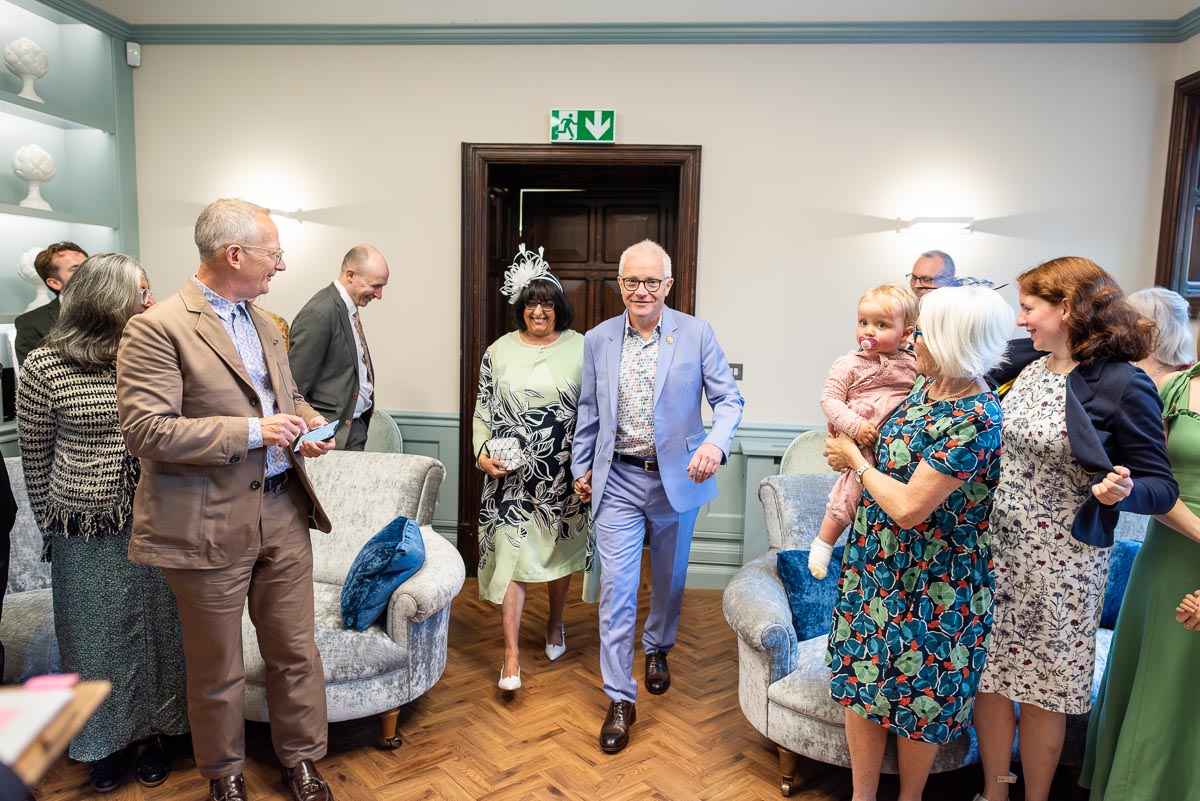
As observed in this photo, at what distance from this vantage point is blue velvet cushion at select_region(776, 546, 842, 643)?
8.82 ft

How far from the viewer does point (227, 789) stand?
228 centimetres

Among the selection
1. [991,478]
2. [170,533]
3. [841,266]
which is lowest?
[170,533]

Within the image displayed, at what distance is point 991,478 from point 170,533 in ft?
6.62

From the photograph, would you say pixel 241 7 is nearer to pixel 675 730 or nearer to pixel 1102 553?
pixel 675 730

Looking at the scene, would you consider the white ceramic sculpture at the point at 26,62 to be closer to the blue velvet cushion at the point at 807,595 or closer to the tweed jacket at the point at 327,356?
the tweed jacket at the point at 327,356

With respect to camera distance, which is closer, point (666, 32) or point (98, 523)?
point (98, 523)

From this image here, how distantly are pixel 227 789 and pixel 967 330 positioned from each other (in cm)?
232

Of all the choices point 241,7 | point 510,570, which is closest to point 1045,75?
point 510,570

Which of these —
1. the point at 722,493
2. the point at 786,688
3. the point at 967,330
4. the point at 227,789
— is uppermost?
the point at 967,330

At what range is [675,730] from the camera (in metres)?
2.86

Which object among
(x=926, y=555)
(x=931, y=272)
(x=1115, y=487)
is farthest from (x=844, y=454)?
(x=931, y=272)

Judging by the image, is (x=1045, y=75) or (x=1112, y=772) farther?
(x=1045, y=75)

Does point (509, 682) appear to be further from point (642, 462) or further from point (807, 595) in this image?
point (807, 595)

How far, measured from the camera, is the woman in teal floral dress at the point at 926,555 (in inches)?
71.2
